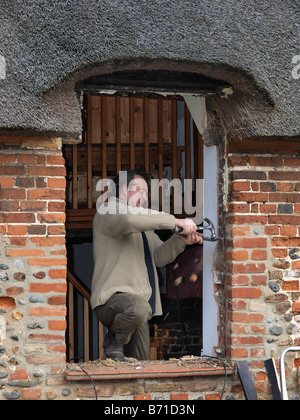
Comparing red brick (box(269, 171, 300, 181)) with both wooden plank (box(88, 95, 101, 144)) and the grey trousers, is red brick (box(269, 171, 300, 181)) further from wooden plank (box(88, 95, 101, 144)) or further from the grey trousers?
wooden plank (box(88, 95, 101, 144))

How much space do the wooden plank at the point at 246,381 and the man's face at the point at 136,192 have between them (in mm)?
1353

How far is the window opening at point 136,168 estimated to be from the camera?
7.16 m

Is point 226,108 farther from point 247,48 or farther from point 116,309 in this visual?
point 116,309

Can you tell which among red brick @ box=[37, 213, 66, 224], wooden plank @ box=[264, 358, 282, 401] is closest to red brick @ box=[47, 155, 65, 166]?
red brick @ box=[37, 213, 66, 224]

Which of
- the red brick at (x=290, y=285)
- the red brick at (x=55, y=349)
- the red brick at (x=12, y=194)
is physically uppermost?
the red brick at (x=12, y=194)

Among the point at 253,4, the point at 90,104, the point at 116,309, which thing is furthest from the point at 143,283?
the point at 90,104

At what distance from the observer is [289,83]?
4.86 m

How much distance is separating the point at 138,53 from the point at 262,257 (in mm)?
1608

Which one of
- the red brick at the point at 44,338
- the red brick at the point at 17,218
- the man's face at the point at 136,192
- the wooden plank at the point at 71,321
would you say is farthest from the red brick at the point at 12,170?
the wooden plank at the point at 71,321

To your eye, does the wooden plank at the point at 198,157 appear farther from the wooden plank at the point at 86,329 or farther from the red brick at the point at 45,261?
the red brick at the point at 45,261

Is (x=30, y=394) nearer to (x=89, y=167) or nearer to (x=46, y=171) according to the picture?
(x=46, y=171)

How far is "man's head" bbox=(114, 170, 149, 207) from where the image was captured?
17.5 feet

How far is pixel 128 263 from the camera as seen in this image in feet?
17.1
